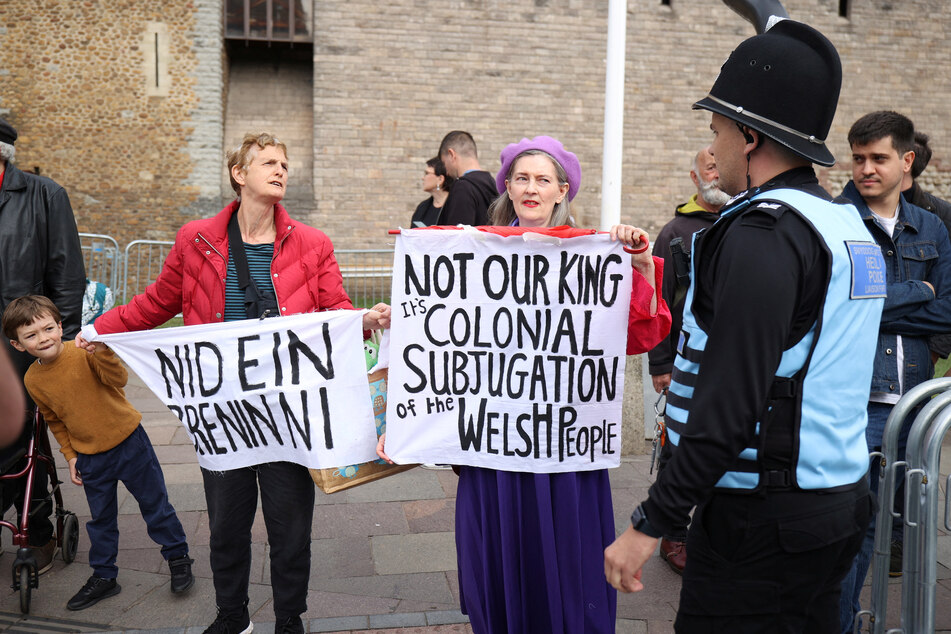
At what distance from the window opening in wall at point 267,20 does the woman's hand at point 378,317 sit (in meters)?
15.5

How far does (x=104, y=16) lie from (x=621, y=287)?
17.2 m

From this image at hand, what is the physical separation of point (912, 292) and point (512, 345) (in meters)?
1.71

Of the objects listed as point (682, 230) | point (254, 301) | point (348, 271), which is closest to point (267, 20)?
point (348, 271)

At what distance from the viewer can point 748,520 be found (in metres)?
1.93

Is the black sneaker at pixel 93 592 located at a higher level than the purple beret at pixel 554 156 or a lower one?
lower

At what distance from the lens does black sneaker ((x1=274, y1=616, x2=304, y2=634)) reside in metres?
3.36

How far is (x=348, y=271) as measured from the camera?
14.5m

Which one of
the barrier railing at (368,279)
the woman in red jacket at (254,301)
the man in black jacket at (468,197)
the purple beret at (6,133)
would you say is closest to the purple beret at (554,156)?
the woman in red jacket at (254,301)

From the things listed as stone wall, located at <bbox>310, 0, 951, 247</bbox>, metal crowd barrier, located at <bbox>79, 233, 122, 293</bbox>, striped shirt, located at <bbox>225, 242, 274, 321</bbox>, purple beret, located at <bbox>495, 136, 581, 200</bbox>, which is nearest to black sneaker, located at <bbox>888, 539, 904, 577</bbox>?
purple beret, located at <bbox>495, 136, 581, 200</bbox>

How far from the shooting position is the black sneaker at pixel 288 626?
3.36 m

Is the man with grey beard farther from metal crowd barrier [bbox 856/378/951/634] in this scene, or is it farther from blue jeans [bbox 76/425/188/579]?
blue jeans [bbox 76/425/188/579]

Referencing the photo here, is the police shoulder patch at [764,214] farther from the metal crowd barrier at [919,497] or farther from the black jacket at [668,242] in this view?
the black jacket at [668,242]

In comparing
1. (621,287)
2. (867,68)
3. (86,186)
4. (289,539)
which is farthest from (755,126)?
(867,68)

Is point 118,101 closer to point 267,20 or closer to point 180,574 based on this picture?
point 267,20
